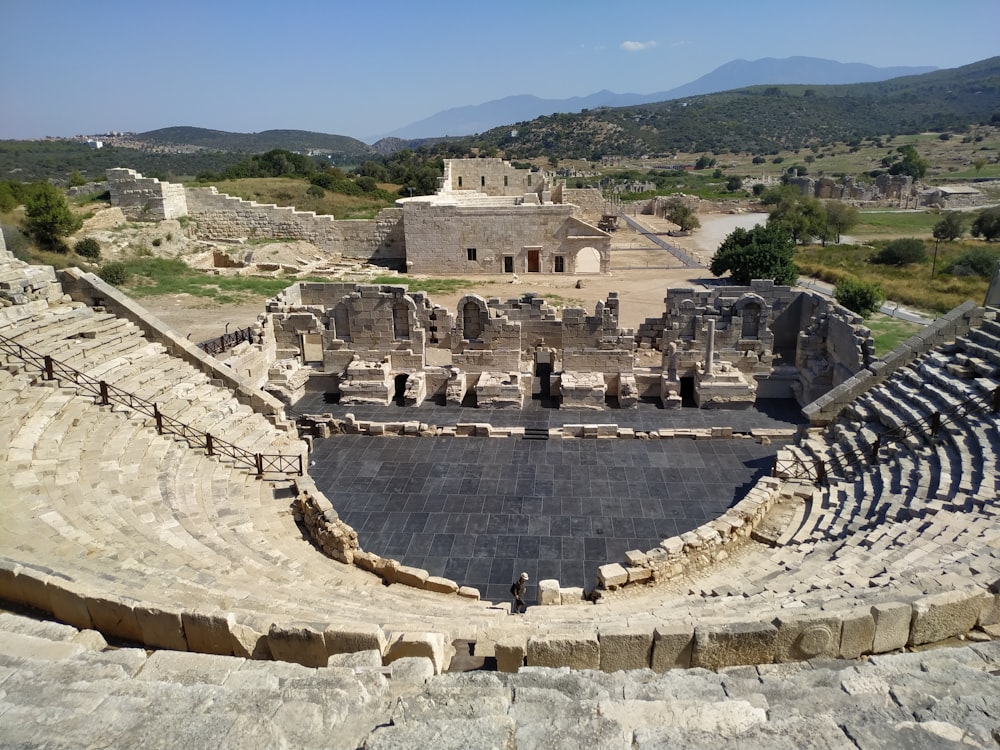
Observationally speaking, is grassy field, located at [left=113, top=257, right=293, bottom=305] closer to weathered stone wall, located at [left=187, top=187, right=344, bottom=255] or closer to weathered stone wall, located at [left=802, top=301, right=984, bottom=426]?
weathered stone wall, located at [left=187, top=187, right=344, bottom=255]

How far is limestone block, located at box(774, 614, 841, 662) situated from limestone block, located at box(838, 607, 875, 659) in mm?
67

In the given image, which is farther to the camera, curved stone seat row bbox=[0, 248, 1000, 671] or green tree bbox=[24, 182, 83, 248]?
green tree bbox=[24, 182, 83, 248]

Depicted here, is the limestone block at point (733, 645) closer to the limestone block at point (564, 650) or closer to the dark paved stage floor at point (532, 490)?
the limestone block at point (564, 650)

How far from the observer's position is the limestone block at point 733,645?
5750mm

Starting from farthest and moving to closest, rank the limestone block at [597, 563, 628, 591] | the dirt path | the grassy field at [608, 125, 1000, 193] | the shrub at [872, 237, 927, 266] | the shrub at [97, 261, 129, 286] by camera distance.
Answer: the grassy field at [608, 125, 1000, 193]
the shrub at [872, 237, 927, 266]
the shrub at [97, 261, 129, 286]
the dirt path
the limestone block at [597, 563, 628, 591]

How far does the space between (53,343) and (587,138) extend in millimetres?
146938

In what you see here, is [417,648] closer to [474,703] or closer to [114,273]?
[474,703]

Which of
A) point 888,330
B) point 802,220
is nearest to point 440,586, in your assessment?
point 888,330

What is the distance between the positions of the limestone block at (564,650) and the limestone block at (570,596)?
4.05 meters

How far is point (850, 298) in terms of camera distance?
24.2m

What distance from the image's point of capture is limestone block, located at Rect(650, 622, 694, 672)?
5727 millimetres

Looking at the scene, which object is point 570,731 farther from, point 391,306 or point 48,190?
point 48,190

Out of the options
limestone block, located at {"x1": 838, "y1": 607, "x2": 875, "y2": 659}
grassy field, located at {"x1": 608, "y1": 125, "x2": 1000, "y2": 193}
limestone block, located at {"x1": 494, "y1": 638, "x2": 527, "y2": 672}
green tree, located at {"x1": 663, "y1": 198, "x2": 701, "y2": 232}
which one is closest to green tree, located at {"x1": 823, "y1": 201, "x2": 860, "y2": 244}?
green tree, located at {"x1": 663, "y1": 198, "x2": 701, "y2": 232}

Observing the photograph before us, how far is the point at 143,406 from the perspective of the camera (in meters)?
13.3
